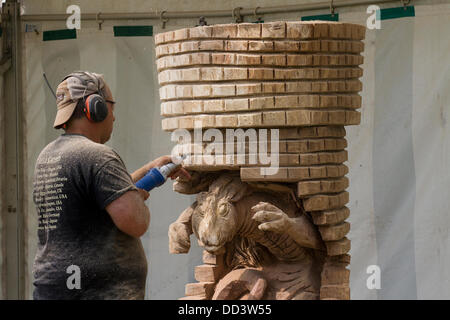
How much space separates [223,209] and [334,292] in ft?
2.18

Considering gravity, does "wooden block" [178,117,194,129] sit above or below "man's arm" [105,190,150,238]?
above

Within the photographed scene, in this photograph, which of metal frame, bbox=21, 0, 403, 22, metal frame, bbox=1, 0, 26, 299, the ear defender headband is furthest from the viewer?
metal frame, bbox=1, 0, 26, 299

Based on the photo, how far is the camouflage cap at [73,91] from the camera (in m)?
3.70

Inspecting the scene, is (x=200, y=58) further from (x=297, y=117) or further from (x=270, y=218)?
(x=270, y=218)

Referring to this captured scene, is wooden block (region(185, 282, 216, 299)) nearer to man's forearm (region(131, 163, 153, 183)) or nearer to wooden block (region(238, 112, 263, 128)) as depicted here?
man's forearm (region(131, 163, 153, 183))

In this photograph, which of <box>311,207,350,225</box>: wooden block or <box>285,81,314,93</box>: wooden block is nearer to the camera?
<box>285,81,314,93</box>: wooden block

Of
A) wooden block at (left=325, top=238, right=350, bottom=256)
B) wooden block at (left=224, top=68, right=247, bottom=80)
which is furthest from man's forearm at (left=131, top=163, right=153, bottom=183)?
wooden block at (left=325, top=238, right=350, bottom=256)

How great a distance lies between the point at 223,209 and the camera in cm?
403

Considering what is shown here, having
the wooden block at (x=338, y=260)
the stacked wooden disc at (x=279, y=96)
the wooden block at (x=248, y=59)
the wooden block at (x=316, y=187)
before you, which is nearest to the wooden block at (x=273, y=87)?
the stacked wooden disc at (x=279, y=96)

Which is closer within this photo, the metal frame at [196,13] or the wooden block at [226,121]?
the wooden block at [226,121]

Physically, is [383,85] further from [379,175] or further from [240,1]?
[240,1]

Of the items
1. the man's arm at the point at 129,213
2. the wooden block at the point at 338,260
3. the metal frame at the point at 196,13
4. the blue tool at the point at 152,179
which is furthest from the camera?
the metal frame at the point at 196,13

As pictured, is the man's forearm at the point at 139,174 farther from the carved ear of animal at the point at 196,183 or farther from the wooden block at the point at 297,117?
the wooden block at the point at 297,117

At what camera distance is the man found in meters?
3.48
